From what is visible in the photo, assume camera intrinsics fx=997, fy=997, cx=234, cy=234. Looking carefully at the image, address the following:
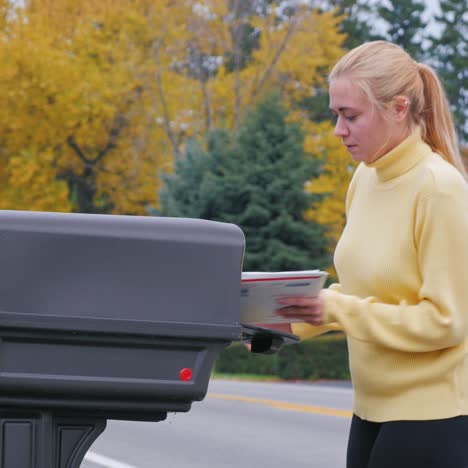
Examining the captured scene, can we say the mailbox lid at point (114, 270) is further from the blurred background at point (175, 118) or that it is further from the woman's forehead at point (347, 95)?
the blurred background at point (175, 118)

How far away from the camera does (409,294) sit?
239 centimetres

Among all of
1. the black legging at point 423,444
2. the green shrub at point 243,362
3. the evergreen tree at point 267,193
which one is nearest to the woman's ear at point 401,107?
the black legging at point 423,444

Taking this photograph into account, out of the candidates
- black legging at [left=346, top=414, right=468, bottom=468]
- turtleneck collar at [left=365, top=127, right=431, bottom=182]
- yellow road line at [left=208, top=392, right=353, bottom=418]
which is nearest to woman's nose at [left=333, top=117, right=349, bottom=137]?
turtleneck collar at [left=365, top=127, right=431, bottom=182]

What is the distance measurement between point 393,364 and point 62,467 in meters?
0.82

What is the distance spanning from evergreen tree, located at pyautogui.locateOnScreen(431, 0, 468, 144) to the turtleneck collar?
118ft

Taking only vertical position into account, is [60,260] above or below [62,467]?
above

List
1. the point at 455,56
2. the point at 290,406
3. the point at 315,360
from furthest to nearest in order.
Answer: the point at 455,56 < the point at 315,360 < the point at 290,406

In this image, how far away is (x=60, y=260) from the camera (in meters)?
2.24

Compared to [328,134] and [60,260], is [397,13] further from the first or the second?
[60,260]

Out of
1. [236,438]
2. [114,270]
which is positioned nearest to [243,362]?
[236,438]

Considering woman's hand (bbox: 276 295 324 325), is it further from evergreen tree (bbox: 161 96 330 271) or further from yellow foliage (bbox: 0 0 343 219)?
yellow foliage (bbox: 0 0 343 219)

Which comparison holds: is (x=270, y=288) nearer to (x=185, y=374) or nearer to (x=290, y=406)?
(x=185, y=374)

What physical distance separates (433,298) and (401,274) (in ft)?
0.35

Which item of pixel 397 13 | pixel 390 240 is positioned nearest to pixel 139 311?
pixel 390 240
